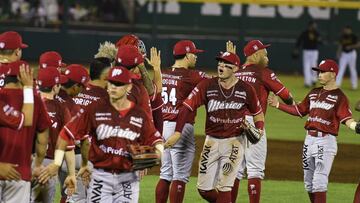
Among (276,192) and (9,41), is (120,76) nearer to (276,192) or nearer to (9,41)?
(9,41)

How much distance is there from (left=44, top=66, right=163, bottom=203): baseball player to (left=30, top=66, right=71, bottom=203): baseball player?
63 centimetres

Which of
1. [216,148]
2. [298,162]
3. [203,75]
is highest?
[203,75]

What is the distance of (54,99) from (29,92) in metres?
1.21

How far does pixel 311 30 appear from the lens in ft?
86.6

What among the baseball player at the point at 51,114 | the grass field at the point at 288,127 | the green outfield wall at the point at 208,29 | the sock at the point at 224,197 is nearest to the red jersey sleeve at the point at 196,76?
the sock at the point at 224,197

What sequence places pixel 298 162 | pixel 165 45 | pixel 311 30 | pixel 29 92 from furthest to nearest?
1. pixel 165 45
2. pixel 311 30
3. pixel 298 162
4. pixel 29 92

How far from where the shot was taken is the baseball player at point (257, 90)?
37.1ft

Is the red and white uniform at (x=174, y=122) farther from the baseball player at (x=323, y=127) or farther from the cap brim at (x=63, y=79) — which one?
the cap brim at (x=63, y=79)

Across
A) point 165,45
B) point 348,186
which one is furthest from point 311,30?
point 348,186

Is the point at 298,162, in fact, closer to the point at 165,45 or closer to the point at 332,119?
the point at 332,119

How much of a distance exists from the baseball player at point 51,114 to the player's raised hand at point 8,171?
2.43 ft

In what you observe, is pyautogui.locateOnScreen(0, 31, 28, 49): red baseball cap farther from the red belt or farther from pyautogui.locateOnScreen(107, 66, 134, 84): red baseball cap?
the red belt

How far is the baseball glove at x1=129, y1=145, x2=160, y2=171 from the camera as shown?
781cm

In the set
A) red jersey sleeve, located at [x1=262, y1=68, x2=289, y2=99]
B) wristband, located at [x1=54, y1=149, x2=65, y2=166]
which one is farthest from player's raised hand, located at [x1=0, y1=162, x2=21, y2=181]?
red jersey sleeve, located at [x1=262, y1=68, x2=289, y2=99]
